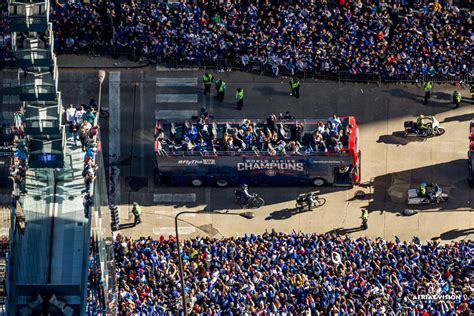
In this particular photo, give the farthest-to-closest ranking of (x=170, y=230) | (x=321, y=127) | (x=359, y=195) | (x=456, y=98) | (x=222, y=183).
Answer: (x=456, y=98)
(x=359, y=195)
(x=222, y=183)
(x=321, y=127)
(x=170, y=230)

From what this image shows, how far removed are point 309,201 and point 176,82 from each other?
13907mm

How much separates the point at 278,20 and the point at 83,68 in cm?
1289

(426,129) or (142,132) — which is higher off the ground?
(426,129)

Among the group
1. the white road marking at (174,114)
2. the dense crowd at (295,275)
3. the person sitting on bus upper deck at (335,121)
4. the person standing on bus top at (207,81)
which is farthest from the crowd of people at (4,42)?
the person sitting on bus upper deck at (335,121)

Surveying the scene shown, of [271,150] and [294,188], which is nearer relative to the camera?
[271,150]

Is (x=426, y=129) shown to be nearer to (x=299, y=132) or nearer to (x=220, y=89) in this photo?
(x=299, y=132)

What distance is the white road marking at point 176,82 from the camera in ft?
397

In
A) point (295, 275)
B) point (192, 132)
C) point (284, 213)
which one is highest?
point (192, 132)

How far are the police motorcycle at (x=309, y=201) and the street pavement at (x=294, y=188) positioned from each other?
1.28 ft

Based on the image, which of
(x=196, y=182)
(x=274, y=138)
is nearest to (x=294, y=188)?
(x=274, y=138)

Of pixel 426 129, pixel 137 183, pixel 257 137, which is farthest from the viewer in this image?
pixel 426 129

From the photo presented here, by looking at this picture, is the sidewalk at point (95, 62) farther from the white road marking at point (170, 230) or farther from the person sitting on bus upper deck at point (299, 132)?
the white road marking at point (170, 230)

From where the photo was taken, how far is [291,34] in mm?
119875

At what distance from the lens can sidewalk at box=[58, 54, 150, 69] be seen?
122m
